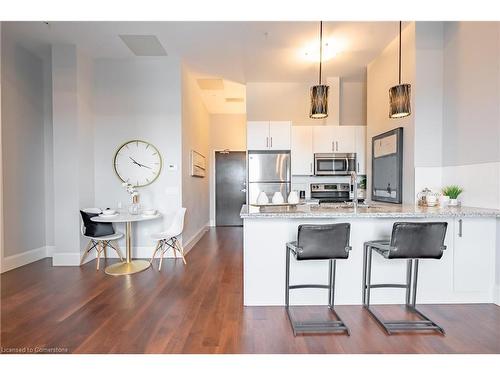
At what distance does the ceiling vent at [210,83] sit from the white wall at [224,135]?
1.81 meters

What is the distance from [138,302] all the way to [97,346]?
2.54ft

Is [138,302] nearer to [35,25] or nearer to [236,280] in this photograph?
[236,280]

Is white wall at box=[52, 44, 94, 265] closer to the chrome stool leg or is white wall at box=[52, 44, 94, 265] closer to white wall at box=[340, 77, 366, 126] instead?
the chrome stool leg

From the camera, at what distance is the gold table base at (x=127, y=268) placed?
148 inches

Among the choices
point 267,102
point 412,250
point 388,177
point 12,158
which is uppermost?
point 267,102

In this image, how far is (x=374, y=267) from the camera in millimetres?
2824

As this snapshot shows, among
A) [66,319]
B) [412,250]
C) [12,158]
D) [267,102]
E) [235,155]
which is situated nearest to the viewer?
[412,250]

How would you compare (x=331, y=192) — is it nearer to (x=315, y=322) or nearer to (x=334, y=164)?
(x=334, y=164)

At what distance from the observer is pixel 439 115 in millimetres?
3549

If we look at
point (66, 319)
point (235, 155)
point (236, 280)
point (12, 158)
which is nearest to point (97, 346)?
point (66, 319)

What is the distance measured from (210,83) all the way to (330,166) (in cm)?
284

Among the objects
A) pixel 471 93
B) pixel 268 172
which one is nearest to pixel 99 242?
pixel 268 172

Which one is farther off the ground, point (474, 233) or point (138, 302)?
Result: point (474, 233)

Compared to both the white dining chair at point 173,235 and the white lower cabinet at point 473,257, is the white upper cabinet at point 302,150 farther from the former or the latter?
the white lower cabinet at point 473,257
